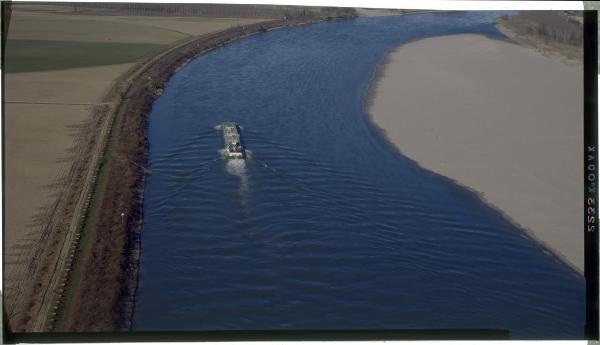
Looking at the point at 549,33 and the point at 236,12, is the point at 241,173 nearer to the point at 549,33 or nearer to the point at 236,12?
the point at 549,33

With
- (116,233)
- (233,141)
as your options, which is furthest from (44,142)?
(116,233)

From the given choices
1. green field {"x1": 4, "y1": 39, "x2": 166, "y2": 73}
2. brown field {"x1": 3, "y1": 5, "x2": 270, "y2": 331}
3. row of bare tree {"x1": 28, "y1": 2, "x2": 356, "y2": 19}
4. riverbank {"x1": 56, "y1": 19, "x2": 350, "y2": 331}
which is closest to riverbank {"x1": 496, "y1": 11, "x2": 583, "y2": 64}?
row of bare tree {"x1": 28, "y1": 2, "x2": 356, "y2": 19}

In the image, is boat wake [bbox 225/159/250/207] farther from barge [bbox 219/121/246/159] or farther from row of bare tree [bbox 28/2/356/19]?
row of bare tree [bbox 28/2/356/19]

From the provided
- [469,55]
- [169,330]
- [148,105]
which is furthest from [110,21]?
[169,330]

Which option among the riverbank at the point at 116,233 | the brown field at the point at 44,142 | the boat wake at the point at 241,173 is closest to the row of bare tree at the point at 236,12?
the brown field at the point at 44,142

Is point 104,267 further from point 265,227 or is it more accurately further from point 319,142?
point 319,142
